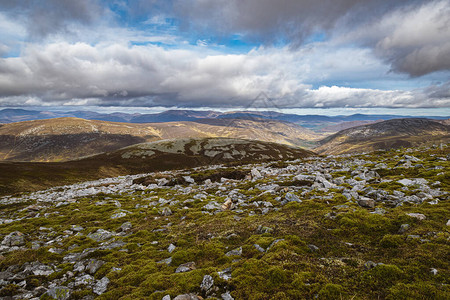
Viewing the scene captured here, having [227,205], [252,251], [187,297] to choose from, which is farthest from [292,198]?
[187,297]

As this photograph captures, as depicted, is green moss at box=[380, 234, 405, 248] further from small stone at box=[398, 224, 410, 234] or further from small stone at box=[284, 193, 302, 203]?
small stone at box=[284, 193, 302, 203]

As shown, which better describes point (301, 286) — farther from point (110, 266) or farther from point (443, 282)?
point (110, 266)

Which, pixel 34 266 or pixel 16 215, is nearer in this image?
pixel 34 266

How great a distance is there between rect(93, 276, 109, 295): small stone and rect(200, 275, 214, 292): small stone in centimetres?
462

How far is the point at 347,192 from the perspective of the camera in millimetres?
18500

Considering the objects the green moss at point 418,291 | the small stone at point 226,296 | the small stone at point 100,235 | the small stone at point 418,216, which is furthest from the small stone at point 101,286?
the small stone at point 418,216

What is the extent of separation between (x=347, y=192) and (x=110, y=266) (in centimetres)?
1944

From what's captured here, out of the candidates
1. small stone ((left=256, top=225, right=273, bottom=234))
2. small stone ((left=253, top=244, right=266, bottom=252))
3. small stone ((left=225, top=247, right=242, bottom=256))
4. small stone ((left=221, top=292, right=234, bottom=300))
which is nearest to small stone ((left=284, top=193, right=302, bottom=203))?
small stone ((left=256, top=225, right=273, bottom=234))

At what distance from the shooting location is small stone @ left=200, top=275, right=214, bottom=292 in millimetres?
7873

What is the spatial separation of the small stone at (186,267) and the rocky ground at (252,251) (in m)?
→ 0.06

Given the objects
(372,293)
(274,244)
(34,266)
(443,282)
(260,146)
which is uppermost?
(443,282)

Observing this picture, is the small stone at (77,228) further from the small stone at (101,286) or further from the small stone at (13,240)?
the small stone at (101,286)

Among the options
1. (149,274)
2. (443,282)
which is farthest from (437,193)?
(149,274)

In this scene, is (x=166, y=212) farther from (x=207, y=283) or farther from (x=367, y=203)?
(x=367, y=203)
